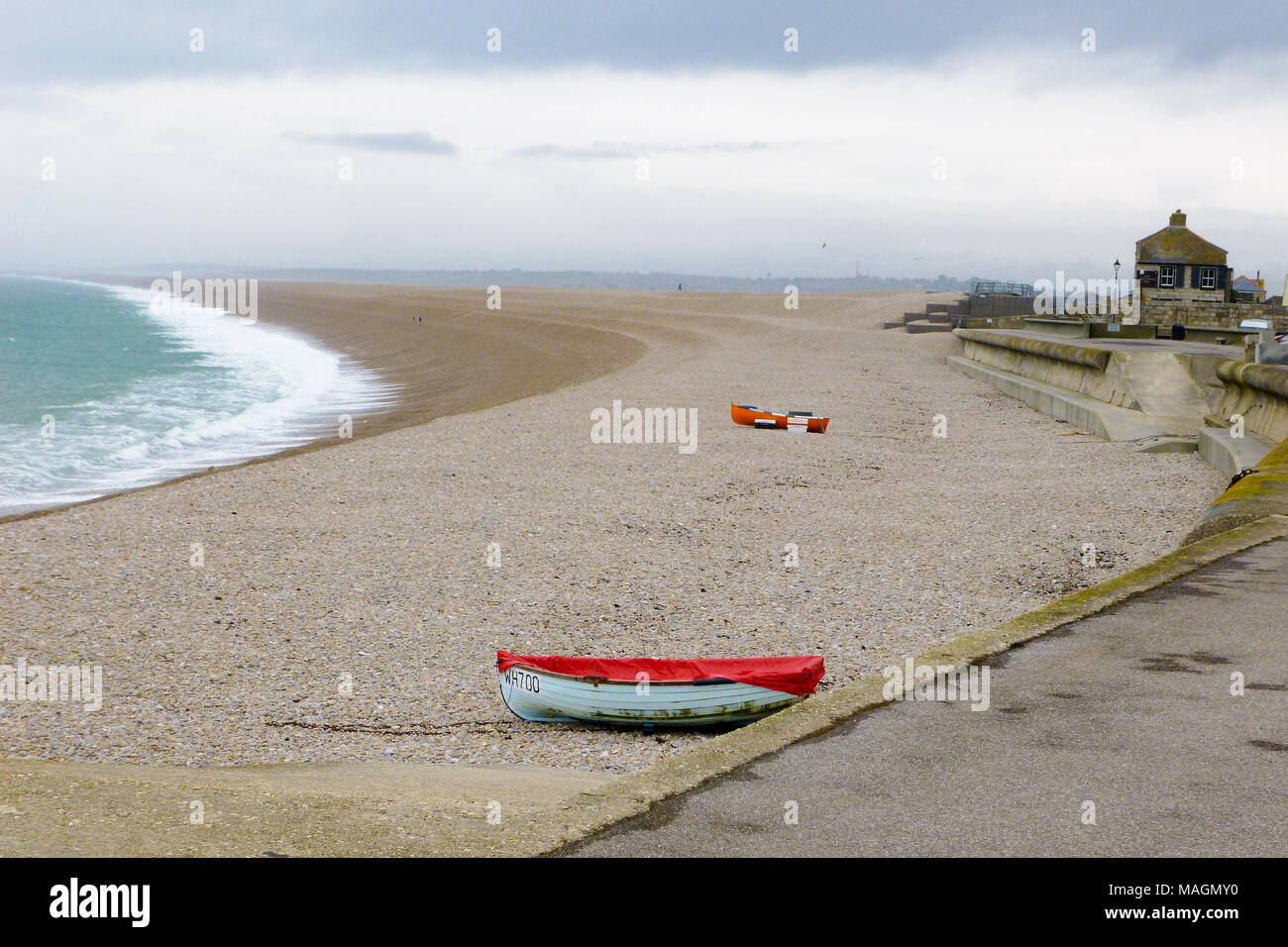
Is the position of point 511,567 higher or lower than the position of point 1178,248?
lower

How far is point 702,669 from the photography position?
26.7 ft

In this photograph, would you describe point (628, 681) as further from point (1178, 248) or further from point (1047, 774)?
point (1178, 248)

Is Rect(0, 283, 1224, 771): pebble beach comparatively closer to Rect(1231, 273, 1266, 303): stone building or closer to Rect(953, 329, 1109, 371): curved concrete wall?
Rect(953, 329, 1109, 371): curved concrete wall

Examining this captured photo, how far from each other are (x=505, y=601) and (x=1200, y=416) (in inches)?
672

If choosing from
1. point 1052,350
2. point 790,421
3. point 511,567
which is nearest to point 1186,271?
point 1052,350

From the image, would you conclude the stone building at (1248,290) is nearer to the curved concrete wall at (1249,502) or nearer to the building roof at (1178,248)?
the building roof at (1178,248)

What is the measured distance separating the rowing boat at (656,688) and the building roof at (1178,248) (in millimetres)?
63695

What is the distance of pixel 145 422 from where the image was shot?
109 feet

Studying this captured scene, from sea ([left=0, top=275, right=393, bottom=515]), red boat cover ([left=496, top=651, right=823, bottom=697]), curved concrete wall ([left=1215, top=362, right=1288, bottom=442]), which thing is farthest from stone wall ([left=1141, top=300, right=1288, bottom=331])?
red boat cover ([left=496, top=651, right=823, bottom=697])

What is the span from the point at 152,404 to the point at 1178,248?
54005 millimetres

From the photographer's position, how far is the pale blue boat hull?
7.91 meters
